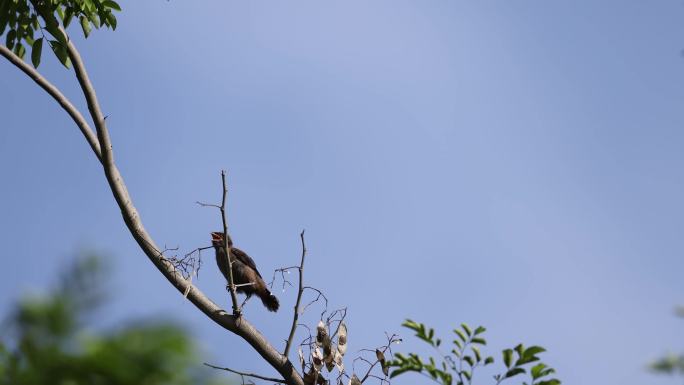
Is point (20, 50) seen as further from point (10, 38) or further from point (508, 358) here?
point (508, 358)

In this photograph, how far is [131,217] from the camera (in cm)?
575

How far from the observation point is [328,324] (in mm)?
5453

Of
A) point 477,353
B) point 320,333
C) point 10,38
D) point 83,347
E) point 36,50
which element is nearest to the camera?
point 83,347

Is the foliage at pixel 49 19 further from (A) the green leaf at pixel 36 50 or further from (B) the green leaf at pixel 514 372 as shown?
(B) the green leaf at pixel 514 372

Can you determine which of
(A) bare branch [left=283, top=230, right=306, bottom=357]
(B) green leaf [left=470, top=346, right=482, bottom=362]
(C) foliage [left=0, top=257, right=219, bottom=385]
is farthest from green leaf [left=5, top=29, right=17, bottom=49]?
(C) foliage [left=0, top=257, right=219, bottom=385]

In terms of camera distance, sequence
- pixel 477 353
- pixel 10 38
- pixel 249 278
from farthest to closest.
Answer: pixel 249 278
pixel 10 38
pixel 477 353

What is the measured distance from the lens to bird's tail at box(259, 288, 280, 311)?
29.0 feet

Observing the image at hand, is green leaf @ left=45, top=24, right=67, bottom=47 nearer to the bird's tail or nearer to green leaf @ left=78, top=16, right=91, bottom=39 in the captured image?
green leaf @ left=78, top=16, right=91, bottom=39

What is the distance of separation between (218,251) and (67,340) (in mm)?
7633

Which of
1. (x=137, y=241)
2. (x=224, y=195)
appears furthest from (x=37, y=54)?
(x=224, y=195)

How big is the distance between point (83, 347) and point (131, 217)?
457 cm

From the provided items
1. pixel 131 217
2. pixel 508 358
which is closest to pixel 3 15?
pixel 131 217

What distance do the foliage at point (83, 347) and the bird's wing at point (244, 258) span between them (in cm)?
763

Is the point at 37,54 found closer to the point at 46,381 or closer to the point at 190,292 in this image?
the point at 190,292
